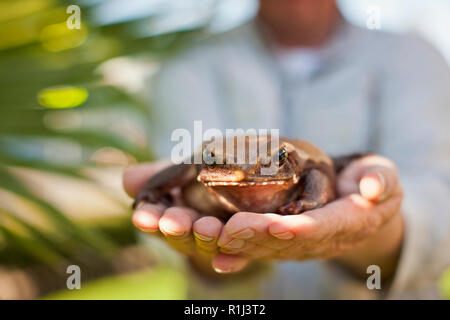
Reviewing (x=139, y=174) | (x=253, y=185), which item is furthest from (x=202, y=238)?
(x=139, y=174)

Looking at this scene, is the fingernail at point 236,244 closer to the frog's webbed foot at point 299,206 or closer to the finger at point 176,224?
the finger at point 176,224

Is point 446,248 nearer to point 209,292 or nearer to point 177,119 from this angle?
point 209,292

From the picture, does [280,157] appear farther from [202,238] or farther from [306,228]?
[202,238]

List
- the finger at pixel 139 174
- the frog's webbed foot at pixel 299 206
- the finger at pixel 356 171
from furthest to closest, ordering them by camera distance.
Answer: the finger at pixel 139 174 < the finger at pixel 356 171 < the frog's webbed foot at pixel 299 206

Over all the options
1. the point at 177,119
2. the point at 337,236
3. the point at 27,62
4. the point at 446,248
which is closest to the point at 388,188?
the point at 337,236

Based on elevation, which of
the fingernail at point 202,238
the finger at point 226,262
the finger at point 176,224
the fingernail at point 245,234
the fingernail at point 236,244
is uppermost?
the finger at point 176,224

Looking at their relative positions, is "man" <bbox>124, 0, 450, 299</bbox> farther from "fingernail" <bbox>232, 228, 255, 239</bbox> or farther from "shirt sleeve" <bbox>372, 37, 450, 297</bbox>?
"fingernail" <bbox>232, 228, 255, 239</bbox>

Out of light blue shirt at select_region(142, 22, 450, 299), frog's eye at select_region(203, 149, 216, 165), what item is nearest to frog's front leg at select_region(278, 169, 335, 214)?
frog's eye at select_region(203, 149, 216, 165)

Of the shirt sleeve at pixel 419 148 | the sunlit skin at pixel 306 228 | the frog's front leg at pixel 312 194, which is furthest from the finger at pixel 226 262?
the shirt sleeve at pixel 419 148
